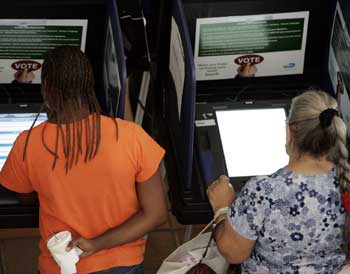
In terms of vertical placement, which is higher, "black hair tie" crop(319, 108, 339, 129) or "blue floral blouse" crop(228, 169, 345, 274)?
"black hair tie" crop(319, 108, 339, 129)

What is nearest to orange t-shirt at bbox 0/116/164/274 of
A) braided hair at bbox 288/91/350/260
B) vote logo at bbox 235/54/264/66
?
braided hair at bbox 288/91/350/260

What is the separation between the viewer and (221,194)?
2.06m

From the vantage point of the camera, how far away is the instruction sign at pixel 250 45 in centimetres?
248

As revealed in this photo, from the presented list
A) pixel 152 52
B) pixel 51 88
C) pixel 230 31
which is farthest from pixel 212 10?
pixel 51 88

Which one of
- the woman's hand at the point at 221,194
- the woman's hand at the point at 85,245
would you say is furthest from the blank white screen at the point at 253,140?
the woman's hand at the point at 85,245

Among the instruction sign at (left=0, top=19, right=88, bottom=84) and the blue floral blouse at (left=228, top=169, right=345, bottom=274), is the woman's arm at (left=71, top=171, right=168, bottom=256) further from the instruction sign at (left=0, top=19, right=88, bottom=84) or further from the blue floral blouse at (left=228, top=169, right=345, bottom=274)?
the instruction sign at (left=0, top=19, right=88, bottom=84)

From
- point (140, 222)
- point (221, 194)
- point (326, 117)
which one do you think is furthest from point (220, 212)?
point (326, 117)

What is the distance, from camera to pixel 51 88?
1818 millimetres

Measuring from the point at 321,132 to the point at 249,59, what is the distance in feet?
3.00

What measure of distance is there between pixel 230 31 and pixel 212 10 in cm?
10

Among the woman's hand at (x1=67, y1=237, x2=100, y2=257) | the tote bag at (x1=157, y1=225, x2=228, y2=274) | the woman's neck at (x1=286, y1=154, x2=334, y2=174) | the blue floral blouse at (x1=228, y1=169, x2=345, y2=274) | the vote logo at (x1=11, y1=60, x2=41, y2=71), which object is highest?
the vote logo at (x1=11, y1=60, x2=41, y2=71)

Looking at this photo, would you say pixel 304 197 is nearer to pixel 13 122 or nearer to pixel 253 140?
pixel 253 140

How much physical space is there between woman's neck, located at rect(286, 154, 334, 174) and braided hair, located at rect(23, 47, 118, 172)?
460mm

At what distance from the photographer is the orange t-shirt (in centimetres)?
184
